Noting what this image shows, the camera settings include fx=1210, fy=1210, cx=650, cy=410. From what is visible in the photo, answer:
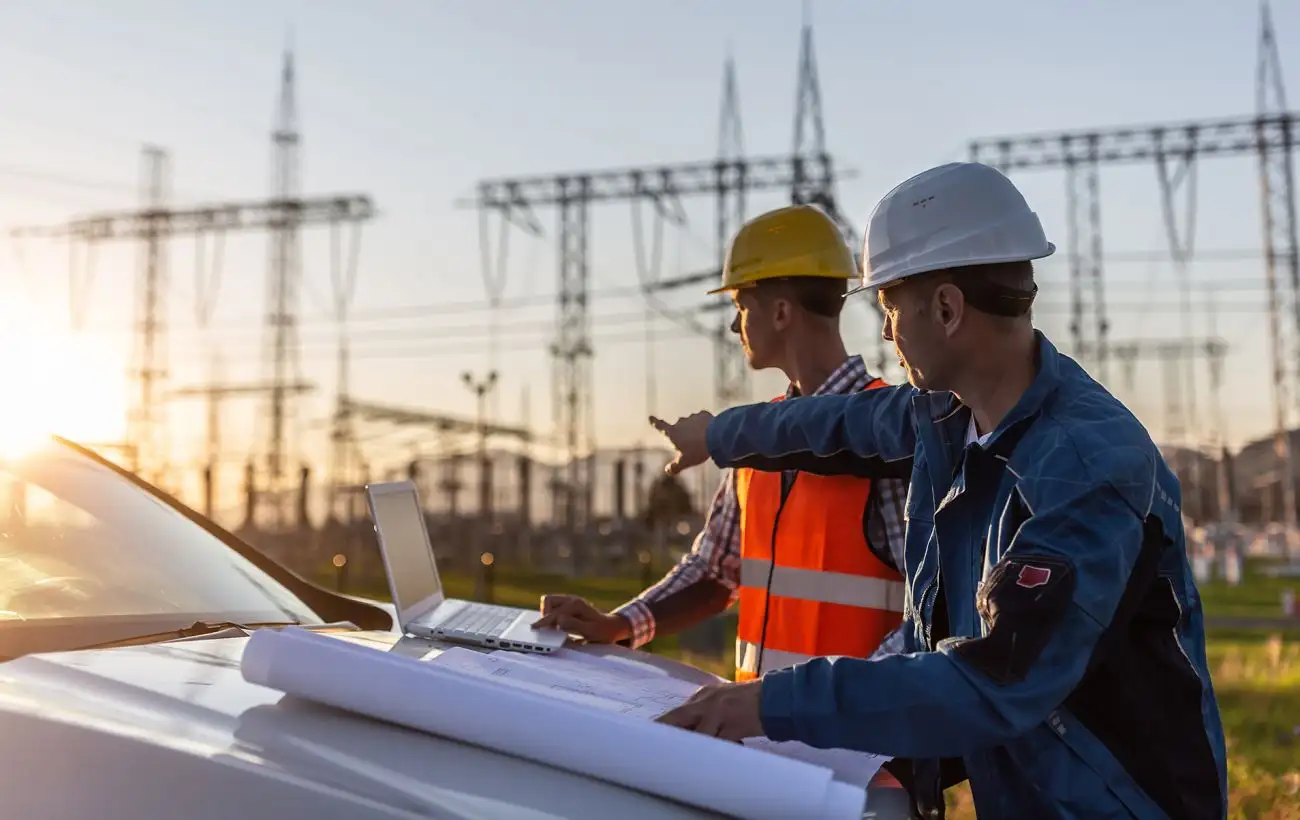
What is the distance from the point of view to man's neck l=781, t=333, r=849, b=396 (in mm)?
3486

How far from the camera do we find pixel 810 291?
3488 millimetres

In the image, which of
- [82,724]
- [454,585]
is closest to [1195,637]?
[82,724]

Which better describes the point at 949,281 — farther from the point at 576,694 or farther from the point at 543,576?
the point at 543,576

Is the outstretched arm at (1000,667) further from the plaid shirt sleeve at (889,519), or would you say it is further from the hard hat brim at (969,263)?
the plaid shirt sleeve at (889,519)

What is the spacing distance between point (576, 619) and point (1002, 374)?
4.19 feet

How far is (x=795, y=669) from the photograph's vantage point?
1.82 meters

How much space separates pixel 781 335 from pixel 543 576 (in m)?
30.5

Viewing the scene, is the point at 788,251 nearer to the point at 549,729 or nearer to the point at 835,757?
the point at 835,757

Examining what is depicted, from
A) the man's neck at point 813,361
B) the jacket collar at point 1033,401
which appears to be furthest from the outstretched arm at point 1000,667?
the man's neck at point 813,361

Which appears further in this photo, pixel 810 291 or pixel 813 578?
pixel 810 291

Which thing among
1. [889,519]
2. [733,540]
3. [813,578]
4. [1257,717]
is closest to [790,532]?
[813,578]

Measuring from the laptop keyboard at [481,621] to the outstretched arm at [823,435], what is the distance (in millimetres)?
659

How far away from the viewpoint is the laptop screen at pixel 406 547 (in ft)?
9.00

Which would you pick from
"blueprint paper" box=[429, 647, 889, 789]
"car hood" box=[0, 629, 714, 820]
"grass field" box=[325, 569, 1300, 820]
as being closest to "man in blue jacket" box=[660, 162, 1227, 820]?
"blueprint paper" box=[429, 647, 889, 789]
